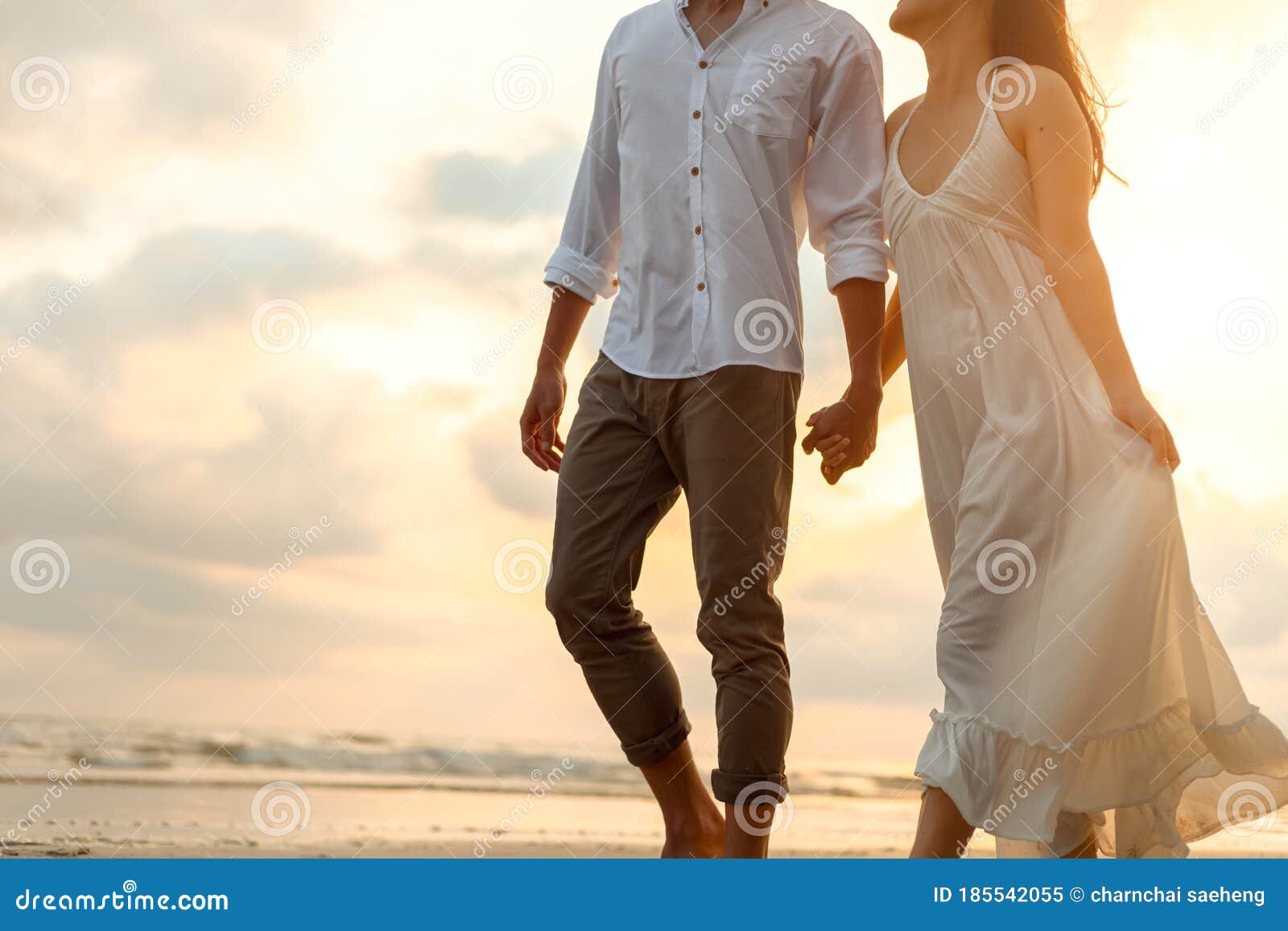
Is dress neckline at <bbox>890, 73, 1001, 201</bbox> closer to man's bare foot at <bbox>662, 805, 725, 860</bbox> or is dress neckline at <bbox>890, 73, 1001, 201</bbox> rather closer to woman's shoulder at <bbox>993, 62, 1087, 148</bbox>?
woman's shoulder at <bbox>993, 62, 1087, 148</bbox>

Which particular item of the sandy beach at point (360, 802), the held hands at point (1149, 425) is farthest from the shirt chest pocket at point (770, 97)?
the sandy beach at point (360, 802)

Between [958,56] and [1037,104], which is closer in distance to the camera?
[1037,104]

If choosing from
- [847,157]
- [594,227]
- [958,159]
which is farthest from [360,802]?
[958,159]

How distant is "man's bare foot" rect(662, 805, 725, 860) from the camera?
2143mm

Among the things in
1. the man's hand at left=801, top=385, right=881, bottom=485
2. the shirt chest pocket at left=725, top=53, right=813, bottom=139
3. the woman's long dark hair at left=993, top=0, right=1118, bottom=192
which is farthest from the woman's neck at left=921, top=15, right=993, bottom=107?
the man's hand at left=801, top=385, right=881, bottom=485

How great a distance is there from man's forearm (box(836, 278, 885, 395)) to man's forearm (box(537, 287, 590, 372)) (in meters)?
0.54

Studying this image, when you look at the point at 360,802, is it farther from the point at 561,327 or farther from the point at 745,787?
the point at 745,787

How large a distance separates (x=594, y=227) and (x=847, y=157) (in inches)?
20.2

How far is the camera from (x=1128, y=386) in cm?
183

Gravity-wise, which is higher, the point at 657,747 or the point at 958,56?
the point at 958,56

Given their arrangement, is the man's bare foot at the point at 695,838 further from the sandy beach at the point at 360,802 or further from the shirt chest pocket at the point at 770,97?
the shirt chest pocket at the point at 770,97

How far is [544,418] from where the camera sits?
7.64ft

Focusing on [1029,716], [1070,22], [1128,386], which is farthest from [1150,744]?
[1070,22]

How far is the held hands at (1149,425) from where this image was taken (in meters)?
1.78
